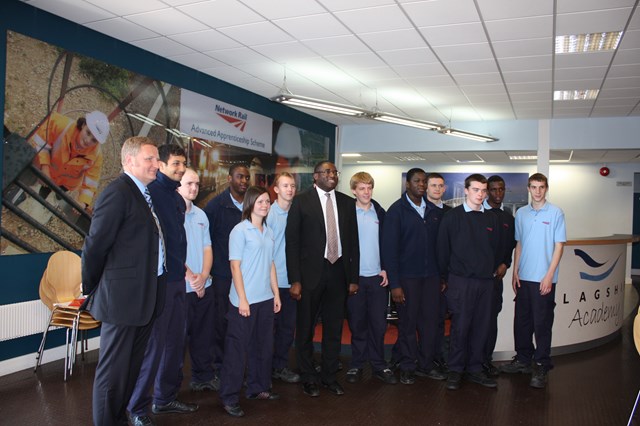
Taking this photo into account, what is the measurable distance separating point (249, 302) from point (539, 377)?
2.57 meters

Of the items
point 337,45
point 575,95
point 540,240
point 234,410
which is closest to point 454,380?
point 540,240

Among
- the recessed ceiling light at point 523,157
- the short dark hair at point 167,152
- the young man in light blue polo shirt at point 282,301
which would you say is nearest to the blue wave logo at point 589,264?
the young man in light blue polo shirt at point 282,301

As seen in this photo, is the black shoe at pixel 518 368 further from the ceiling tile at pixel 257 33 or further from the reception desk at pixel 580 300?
the ceiling tile at pixel 257 33

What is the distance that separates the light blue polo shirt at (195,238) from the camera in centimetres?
366

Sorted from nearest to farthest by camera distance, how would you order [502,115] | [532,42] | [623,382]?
1. [623,382]
2. [532,42]
3. [502,115]

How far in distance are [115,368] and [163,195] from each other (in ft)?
3.43

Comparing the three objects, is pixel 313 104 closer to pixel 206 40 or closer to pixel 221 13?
pixel 206 40

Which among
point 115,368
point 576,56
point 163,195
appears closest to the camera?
point 115,368

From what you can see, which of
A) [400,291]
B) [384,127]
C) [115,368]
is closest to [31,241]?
[115,368]

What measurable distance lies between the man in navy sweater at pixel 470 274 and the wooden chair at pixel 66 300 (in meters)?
2.97

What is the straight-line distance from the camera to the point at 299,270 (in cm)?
380

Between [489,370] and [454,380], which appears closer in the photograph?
[454,380]

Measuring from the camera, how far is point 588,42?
527 centimetres

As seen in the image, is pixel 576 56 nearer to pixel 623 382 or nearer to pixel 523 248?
pixel 523 248
